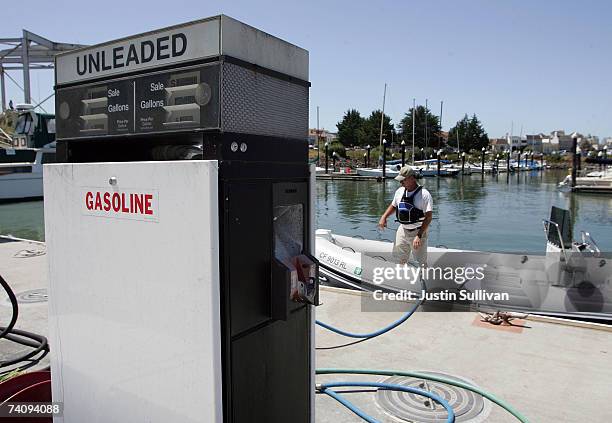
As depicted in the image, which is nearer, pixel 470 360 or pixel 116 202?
pixel 116 202

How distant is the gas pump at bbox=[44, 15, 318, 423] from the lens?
1798mm

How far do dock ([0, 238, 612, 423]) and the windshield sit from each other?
3172 centimetres

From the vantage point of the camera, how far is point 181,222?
181 cm

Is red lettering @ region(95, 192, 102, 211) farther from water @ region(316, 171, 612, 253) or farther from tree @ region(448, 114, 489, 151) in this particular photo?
tree @ region(448, 114, 489, 151)

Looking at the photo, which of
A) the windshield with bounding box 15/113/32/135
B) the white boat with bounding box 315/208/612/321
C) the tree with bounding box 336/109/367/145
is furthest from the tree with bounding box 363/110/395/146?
the white boat with bounding box 315/208/612/321

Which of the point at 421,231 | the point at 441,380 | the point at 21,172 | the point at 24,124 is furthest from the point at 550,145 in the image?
the point at 441,380

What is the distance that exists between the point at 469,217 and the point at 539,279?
24.1m

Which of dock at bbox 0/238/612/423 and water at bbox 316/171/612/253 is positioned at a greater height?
dock at bbox 0/238/612/423

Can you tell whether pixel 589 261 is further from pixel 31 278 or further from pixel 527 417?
pixel 31 278

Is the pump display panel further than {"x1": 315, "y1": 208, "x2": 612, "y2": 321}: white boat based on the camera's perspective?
No

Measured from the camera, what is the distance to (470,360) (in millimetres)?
3938

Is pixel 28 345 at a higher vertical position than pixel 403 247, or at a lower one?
lower

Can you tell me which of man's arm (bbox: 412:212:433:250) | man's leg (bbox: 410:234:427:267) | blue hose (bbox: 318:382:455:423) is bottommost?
blue hose (bbox: 318:382:455:423)

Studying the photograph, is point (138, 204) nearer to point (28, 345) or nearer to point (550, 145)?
point (28, 345)
